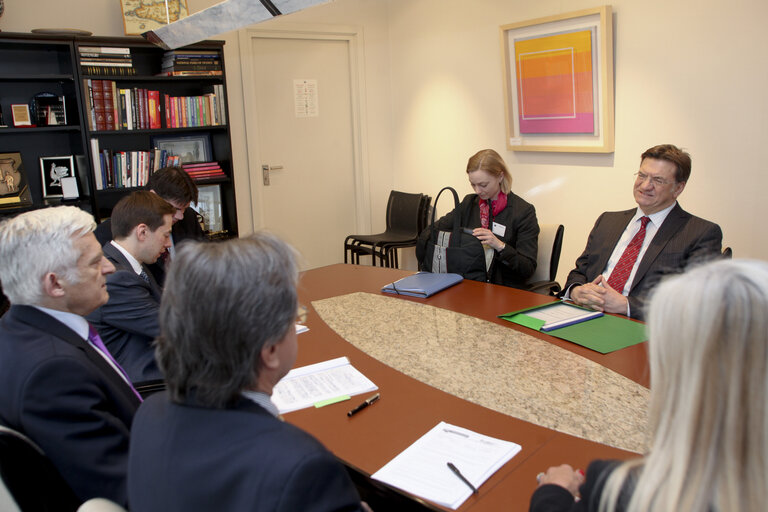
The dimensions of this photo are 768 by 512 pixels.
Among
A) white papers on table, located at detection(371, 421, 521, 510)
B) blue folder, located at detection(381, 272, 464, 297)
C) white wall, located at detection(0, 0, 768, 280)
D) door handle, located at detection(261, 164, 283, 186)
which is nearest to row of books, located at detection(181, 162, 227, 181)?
white wall, located at detection(0, 0, 768, 280)

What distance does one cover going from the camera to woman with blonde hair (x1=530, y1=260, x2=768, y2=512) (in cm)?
84

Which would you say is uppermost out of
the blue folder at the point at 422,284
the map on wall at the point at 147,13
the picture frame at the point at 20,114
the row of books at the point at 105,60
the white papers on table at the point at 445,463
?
the map on wall at the point at 147,13

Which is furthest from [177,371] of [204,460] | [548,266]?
[548,266]

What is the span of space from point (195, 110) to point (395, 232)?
1.99 m

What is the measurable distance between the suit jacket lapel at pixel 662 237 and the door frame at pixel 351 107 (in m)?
3.23

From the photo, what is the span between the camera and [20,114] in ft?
13.2

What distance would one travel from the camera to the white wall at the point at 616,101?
3.29 metres

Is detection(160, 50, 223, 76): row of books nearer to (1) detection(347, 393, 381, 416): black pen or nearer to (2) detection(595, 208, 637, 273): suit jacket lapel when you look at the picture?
(2) detection(595, 208, 637, 273): suit jacket lapel

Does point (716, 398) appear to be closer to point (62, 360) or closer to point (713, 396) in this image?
point (713, 396)

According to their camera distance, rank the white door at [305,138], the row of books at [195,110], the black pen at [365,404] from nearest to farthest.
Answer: the black pen at [365,404], the row of books at [195,110], the white door at [305,138]

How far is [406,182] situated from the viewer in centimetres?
582

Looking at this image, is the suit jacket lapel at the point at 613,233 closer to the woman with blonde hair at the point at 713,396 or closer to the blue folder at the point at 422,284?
the blue folder at the point at 422,284

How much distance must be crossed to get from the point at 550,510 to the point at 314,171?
15.6ft

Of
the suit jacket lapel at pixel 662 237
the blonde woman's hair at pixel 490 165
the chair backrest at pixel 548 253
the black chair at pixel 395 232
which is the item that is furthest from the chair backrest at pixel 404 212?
the suit jacket lapel at pixel 662 237
